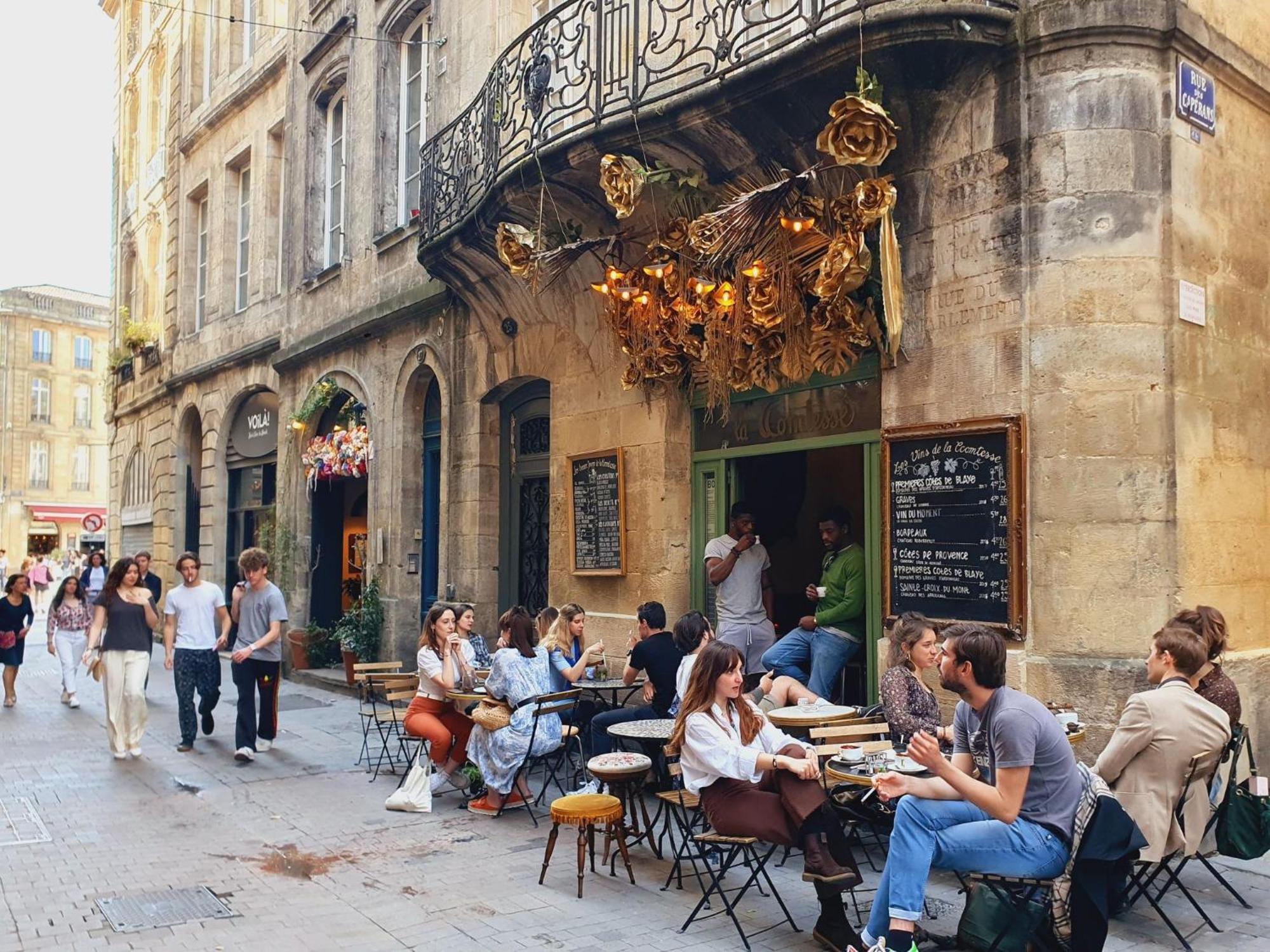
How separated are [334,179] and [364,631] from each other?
6775 mm

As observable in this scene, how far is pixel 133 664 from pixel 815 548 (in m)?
6.28

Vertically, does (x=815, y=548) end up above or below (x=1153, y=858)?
above

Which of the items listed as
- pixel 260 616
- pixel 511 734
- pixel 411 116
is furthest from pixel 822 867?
pixel 411 116

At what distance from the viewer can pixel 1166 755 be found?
480cm

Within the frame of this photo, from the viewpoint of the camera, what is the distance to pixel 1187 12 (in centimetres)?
666

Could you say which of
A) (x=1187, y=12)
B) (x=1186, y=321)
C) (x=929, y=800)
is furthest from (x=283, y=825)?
(x=1187, y=12)

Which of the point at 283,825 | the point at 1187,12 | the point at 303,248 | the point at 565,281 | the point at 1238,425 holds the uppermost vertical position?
the point at 303,248

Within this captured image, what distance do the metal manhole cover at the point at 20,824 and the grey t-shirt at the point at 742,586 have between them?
15.9 ft

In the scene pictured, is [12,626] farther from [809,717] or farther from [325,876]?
[809,717]

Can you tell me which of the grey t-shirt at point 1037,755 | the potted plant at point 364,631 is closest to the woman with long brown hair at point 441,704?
the grey t-shirt at point 1037,755

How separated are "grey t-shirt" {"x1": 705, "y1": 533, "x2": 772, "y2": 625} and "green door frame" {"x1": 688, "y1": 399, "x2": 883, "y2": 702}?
15.9 inches

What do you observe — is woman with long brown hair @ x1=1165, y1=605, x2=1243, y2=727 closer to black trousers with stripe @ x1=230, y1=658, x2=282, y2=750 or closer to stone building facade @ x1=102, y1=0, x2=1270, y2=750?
stone building facade @ x1=102, y1=0, x2=1270, y2=750

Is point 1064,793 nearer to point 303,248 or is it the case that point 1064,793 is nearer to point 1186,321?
point 1186,321

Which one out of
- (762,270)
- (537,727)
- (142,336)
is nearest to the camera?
(537,727)
